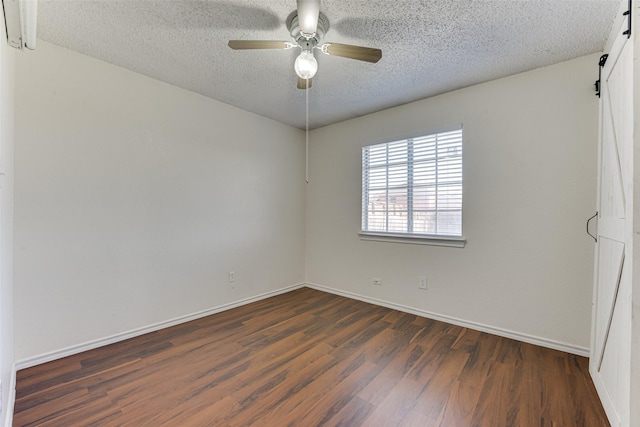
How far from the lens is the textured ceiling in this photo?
1.71m

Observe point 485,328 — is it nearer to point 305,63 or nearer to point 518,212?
point 518,212

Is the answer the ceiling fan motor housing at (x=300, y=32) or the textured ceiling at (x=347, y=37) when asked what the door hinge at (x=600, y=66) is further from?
the ceiling fan motor housing at (x=300, y=32)

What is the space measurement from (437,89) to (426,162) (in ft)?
2.56

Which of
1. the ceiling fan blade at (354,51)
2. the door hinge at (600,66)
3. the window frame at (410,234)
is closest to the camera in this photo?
the ceiling fan blade at (354,51)

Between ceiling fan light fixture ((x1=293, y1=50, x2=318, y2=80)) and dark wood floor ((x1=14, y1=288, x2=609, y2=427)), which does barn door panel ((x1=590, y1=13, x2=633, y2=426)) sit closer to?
dark wood floor ((x1=14, y1=288, x2=609, y2=427))

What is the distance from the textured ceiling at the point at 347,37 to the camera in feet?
5.62

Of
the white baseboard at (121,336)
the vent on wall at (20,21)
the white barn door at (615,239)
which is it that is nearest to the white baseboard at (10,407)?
the white baseboard at (121,336)

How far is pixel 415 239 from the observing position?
10.3 feet

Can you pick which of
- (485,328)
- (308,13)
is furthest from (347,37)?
(485,328)

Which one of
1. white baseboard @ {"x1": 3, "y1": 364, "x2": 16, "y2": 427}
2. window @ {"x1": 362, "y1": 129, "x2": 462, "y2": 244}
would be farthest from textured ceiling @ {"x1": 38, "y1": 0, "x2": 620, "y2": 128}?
white baseboard @ {"x1": 3, "y1": 364, "x2": 16, "y2": 427}

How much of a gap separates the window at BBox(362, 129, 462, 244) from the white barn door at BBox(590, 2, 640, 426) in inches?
43.4

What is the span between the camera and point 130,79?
2.50 meters

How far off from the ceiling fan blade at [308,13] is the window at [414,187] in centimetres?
206

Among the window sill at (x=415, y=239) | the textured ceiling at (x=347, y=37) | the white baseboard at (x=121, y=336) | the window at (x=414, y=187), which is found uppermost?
the textured ceiling at (x=347, y=37)
